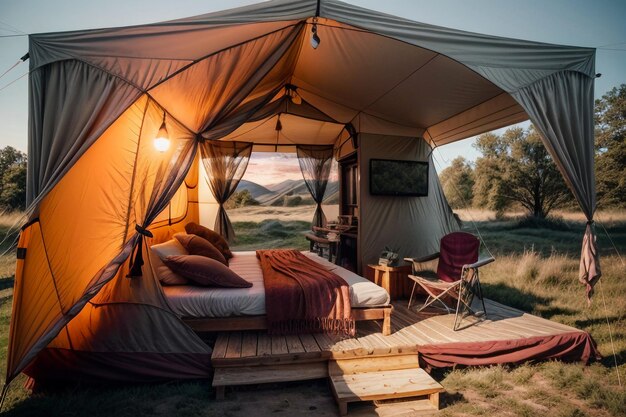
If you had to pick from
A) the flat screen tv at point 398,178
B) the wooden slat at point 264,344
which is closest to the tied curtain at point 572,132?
the flat screen tv at point 398,178

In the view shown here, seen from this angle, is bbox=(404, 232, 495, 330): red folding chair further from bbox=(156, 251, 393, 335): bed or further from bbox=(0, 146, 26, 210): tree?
bbox=(0, 146, 26, 210): tree

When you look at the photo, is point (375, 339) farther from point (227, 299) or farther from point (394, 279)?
point (394, 279)

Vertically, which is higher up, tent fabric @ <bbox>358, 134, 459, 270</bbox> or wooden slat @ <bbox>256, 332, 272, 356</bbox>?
tent fabric @ <bbox>358, 134, 459, 270</bbox>

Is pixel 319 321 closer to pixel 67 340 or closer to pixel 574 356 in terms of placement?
pixel 67 340

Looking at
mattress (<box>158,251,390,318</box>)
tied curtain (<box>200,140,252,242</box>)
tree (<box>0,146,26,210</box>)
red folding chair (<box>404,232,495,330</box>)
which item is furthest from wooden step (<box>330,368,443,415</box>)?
tree (<box>0,146,26,210</box>)

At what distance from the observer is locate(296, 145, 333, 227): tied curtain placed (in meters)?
6.88

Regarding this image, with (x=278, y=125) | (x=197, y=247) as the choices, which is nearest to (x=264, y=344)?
(x=197, y=247)

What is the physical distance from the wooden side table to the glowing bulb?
3012mm

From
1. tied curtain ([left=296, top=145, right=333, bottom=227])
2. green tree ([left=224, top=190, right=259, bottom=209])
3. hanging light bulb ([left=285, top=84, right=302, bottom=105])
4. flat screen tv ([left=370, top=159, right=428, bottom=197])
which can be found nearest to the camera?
hanging light bulb ([left=285, top=84, right=302, bottom=105])

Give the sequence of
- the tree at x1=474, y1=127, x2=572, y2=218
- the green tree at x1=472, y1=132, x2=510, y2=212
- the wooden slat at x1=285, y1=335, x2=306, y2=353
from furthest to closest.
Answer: the green tree at x1=472, y1=132, x2=510, y2=212 < the tree at x1=474, y1=127, x2=572, y2=218 < the wooden slat at x1=285, y1=335, x2=306, y2=353

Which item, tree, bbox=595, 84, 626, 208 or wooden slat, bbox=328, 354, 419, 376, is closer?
wooden slat, bbox=328, 354, 419, 376

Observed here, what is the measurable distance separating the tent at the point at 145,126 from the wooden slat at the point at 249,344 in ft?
1.04

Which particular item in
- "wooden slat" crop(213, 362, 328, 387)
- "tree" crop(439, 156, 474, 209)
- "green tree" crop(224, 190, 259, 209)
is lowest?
"wooden slat" crop(213, 362, 328, 387)

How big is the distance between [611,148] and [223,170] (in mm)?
10801
